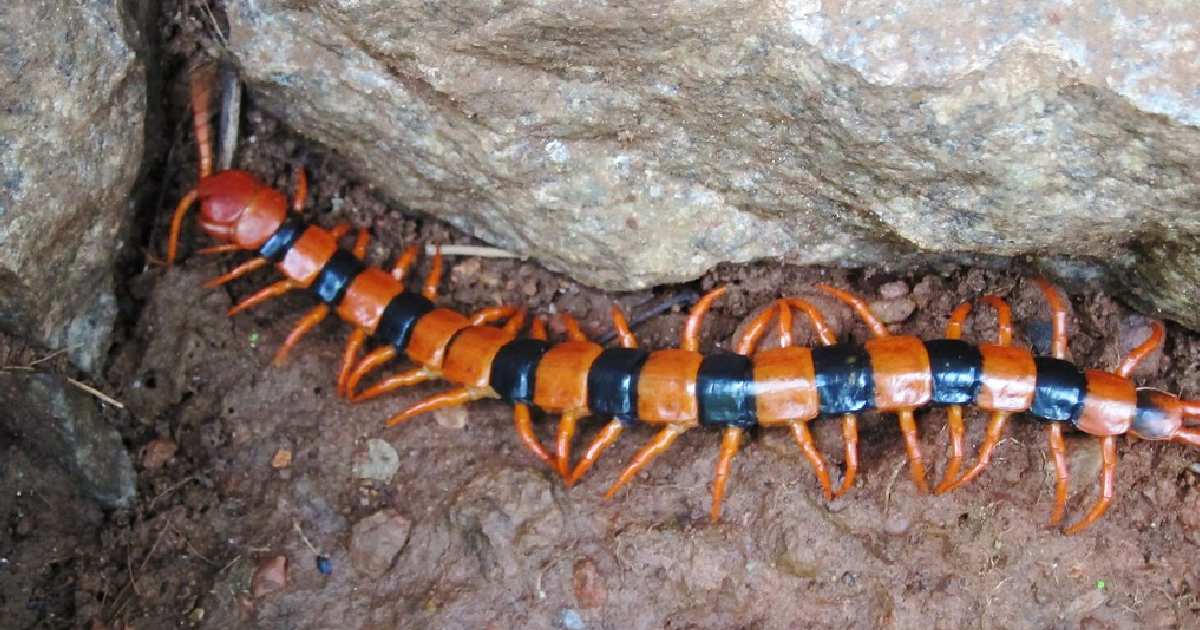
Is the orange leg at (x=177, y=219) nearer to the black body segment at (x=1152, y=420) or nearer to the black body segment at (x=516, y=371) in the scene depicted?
the black body segment at (x=516, y=371)

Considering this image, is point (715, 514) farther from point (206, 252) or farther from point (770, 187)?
point (206, 252)

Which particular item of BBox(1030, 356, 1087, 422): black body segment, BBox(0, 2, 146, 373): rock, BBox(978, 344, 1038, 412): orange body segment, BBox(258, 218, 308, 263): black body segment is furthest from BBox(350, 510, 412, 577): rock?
BBox(1030, 356, 1087, 422): black body segment

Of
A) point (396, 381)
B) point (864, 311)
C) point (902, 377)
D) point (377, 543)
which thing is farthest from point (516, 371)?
point (902, 377)

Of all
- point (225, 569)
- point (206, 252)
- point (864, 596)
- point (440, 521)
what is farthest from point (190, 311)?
point (864, 596)

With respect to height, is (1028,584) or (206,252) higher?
(206,252)

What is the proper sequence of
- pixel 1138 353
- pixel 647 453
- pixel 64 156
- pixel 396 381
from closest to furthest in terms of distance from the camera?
1. pixel 64 156
2. pixel 1138 353
3. pixel 647 453
4. pixel 396 381

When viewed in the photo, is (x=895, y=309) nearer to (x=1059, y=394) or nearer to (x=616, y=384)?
(x=1059, y=394)
